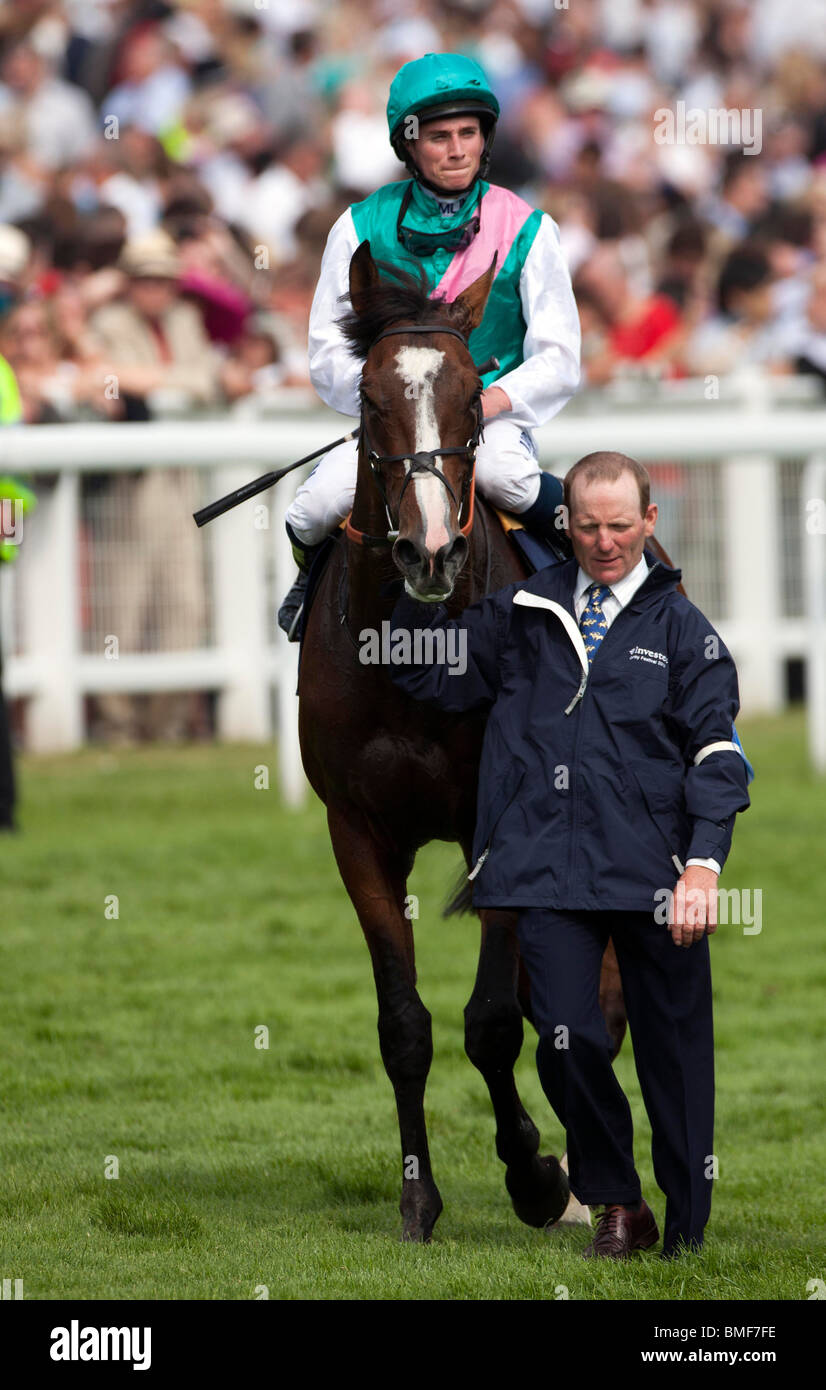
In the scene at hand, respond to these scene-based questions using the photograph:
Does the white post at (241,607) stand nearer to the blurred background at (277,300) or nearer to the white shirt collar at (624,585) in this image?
the blurred background at (277,300)

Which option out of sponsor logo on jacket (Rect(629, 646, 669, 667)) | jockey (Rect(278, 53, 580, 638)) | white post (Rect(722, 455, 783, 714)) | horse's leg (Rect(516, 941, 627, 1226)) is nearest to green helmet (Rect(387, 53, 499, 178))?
jockey (Rect(278, 53, 580, 638))

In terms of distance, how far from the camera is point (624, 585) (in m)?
4.51

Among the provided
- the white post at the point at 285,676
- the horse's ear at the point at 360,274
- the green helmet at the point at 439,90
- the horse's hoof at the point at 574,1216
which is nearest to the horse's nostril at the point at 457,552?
the horse's ear at the point at 360,274

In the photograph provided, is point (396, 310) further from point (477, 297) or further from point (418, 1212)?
point (418, 1212)

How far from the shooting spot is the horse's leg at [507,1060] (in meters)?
4.86

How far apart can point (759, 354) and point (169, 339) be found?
14.0 feet

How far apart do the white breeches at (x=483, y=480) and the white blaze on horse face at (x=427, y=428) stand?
1.78 ft

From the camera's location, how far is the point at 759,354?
14.8 meters

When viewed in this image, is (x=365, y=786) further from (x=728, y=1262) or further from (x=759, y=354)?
(x=759, y=354)

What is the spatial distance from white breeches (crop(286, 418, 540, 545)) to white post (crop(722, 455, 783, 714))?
780 centimetres

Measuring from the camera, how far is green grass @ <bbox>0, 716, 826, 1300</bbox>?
4.53 meters

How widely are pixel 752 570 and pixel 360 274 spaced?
8389mm

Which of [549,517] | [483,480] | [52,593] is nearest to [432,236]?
[483,480]
